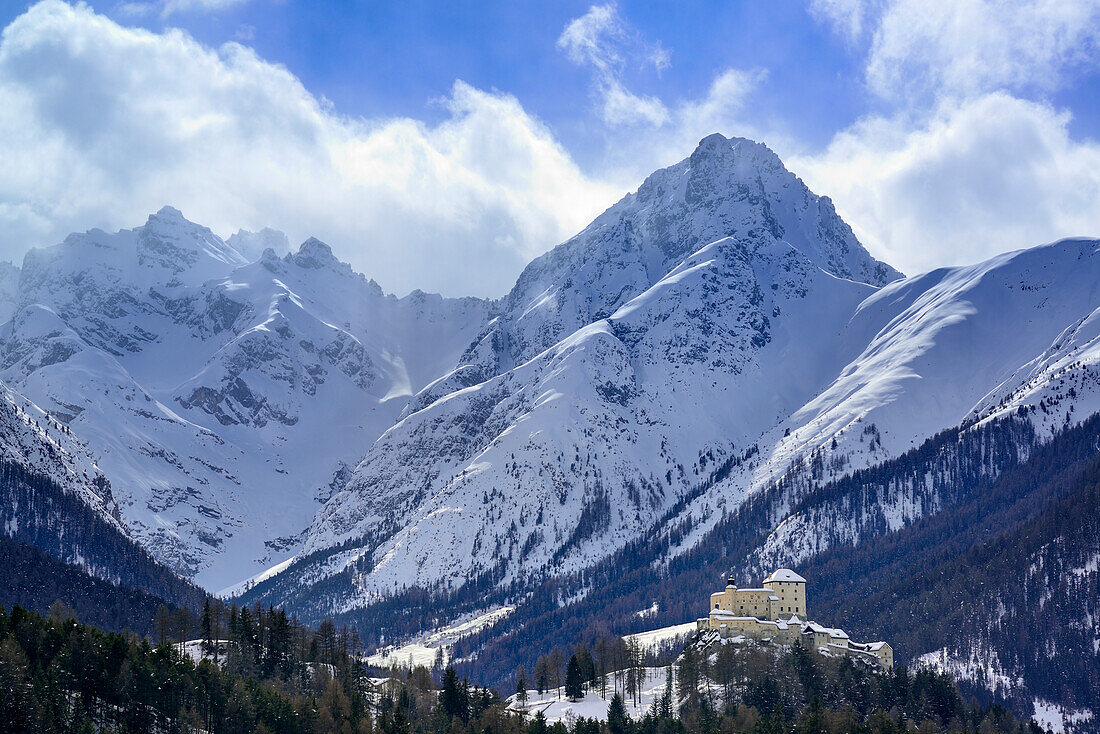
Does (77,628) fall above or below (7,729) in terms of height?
above

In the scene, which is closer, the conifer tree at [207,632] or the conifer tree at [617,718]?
the conifer tree at [617,718]

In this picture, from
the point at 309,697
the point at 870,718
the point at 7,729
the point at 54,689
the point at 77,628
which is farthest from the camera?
the point at 870,718

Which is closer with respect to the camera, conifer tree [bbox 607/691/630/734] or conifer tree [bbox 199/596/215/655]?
conifer tree [bbox 607/691/630/734]

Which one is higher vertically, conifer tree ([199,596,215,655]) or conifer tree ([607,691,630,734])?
conifer tree ([199,596,215,655])

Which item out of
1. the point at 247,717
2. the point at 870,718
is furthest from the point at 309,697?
the point at 870,718

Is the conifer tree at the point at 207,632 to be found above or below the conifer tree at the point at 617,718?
above

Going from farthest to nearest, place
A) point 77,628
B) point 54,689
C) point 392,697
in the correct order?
point 392,697, point 77,628, point 54,689

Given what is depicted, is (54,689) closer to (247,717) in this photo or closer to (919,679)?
(247,717)

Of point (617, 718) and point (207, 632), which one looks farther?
point (617, 718)

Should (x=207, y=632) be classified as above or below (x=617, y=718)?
above

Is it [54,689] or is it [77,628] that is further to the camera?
[77,628]
